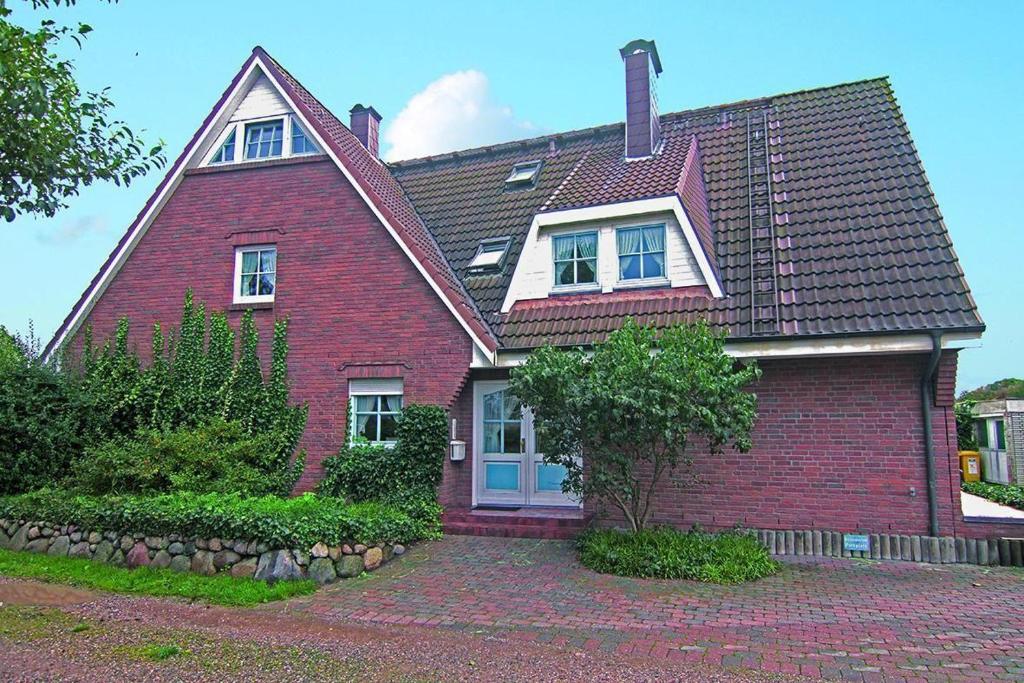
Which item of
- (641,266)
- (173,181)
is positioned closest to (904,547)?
(641,266)

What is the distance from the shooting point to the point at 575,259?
1252 cm

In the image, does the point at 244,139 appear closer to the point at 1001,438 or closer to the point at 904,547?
the point at 904,547

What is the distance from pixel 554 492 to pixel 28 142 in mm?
9072

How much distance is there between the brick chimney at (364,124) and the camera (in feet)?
58.6

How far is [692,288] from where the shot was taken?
11500 mm

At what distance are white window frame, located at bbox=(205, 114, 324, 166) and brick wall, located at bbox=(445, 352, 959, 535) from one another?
31.9ft

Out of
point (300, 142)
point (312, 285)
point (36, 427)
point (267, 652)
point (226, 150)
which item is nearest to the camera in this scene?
point (267, 652)

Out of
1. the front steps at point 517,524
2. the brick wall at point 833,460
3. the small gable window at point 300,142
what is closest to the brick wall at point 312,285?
the small gable window at point 300,142

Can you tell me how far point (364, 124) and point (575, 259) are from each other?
834cm

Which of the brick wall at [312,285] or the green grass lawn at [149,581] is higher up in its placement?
the brick wall at [312,285]

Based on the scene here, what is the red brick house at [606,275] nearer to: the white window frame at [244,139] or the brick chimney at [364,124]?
the white window frame at [244,139]

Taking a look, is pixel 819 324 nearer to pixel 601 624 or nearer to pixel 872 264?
pixel 872 264

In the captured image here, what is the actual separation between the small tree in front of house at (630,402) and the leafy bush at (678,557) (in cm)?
48

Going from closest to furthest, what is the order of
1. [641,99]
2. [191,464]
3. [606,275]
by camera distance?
[191,464]
[606,275]
[641,99]
